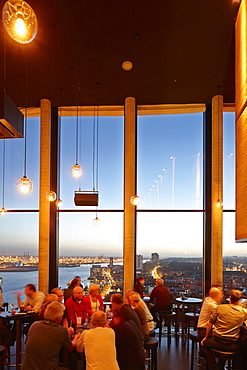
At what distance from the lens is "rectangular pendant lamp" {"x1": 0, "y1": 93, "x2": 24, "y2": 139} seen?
466cm

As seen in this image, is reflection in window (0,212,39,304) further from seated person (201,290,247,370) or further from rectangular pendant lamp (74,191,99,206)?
seated person (201,290,247,370)

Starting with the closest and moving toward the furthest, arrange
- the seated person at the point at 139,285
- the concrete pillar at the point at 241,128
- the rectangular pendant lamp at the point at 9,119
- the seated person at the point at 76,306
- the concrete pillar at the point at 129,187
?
the concrete pillar at the point at 241,128
the rectangular pendant lamp at the point at 9,119
the seated person at the point at 76,306
the seated person at the point at 139,285
the concrete pillar at the point at 129,187

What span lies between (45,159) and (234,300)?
5359mm

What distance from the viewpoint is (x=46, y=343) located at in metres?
3.40

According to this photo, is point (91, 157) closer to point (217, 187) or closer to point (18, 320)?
point (217, 187)

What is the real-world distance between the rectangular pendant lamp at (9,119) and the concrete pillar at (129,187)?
10.7 feet

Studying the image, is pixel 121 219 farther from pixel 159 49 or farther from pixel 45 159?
pixel 159 49

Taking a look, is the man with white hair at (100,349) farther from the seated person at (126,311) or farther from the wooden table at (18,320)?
the wooden table at (18,320)

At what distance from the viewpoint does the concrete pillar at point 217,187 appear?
7.73m

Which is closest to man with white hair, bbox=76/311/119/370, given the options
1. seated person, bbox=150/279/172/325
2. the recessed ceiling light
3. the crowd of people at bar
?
the crowd of people at bar

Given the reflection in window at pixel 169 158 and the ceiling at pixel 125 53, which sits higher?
the ceiling at pixel 125 53

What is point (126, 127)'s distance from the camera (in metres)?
8.24

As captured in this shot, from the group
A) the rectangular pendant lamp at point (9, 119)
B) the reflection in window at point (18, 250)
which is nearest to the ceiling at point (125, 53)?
the rectangular pendant lamp at point (9, 119)

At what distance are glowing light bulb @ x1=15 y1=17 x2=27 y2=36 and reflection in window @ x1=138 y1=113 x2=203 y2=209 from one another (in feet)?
20.3
